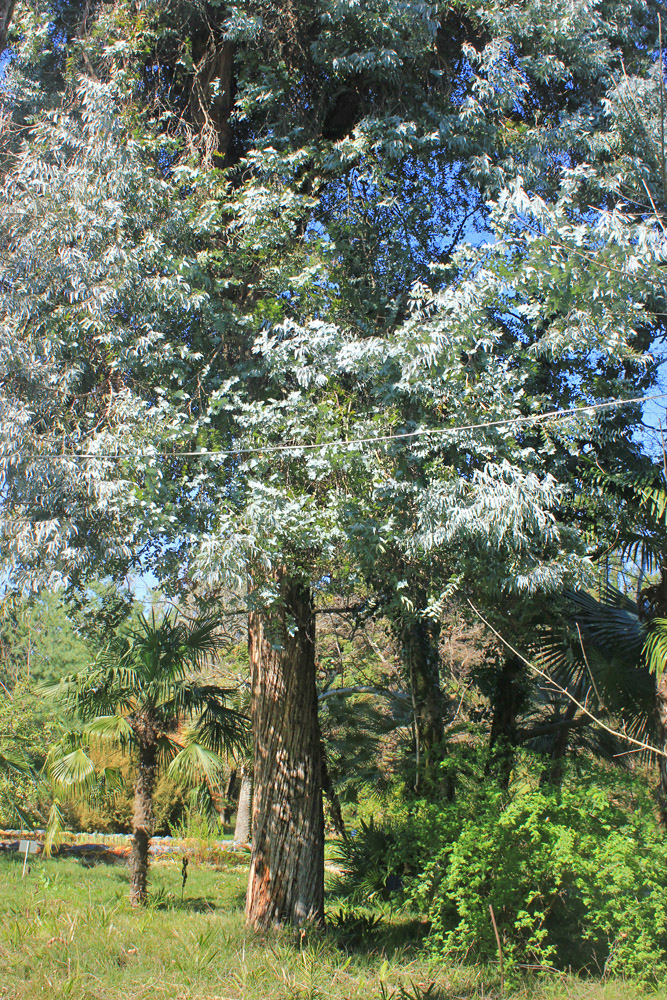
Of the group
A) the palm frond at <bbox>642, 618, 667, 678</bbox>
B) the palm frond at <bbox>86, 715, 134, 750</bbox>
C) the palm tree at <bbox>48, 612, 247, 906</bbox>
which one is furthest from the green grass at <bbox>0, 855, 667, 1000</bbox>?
the palm frond at <bbox>642, 618, 667, 678</bbox>

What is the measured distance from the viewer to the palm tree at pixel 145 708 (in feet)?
31.7

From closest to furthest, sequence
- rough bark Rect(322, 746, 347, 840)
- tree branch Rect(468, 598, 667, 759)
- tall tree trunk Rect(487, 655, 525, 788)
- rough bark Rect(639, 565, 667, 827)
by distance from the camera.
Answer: tree branch Rect(468, 598, 667, 759) < rough bark Rect(639, 565, 667, 827) < tall tree trunk Rect(487, 655, 525, 788) < rough bark Rect(322, 746, 347, 840)

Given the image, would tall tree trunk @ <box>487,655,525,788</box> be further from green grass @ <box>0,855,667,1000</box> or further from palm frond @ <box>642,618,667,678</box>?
green grass @ <box>0,855,667,1000</box>

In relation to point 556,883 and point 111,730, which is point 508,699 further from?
point 111,730

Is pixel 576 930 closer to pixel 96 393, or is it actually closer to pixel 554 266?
pixel 554 266

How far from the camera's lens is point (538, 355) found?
7203 mm

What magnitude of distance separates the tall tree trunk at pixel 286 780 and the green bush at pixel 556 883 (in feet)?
3.87

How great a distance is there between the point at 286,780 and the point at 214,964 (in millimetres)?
2055

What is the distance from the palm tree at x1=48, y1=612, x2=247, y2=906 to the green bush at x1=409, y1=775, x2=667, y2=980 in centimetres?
319

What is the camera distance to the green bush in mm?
6941

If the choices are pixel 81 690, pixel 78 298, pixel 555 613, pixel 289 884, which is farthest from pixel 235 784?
pixel 78 298

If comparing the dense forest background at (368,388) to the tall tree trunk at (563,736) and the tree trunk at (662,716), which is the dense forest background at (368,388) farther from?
the tall tree trunk at (563,736)

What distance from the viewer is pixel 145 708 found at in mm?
10906

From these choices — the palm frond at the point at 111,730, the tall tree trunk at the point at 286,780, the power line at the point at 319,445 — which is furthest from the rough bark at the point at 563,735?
the palm frond at the point at 111,730
